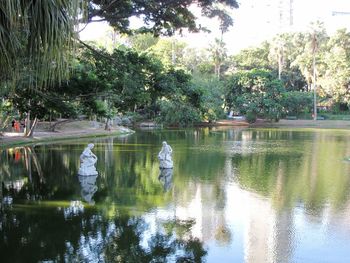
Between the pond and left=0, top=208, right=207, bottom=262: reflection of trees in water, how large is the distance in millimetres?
20

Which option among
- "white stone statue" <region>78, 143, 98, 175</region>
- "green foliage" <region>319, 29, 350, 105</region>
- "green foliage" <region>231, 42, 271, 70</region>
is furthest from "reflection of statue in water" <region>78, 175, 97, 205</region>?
"green foliage" <region>231, 42, 271, 70</region>

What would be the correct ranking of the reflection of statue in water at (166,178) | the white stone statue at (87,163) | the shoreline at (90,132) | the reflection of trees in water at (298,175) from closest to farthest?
the reflection of trees in water at (298,175) < the reflection of statue in water at (166,178) < the white stone statue at (87,163) < the shoreline at (90,132)

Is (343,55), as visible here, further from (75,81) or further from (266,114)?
(75,81)

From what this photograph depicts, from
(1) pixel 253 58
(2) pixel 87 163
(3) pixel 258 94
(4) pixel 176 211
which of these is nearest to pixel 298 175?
(4) pixel 176 211

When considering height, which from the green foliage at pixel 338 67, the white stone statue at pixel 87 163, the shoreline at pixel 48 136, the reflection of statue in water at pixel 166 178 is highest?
the green foliage at pixel 338 67

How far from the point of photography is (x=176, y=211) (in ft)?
38.3

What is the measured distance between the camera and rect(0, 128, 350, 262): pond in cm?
852

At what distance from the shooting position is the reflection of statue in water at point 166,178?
1523 centimetres

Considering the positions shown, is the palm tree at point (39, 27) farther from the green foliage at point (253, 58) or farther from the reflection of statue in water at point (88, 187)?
the green foliage at point (253, 58)

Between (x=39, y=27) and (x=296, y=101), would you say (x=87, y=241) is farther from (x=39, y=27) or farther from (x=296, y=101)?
(x=296, y=101)

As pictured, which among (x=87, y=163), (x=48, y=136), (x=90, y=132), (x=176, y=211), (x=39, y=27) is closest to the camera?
(x=39, y=27)

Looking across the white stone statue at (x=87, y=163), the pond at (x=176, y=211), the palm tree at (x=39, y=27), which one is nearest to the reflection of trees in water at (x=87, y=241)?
the pond at (x=176, y=211)

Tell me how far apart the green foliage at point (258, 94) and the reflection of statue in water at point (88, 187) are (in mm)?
44015

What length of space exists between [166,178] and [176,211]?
17.1 ft
